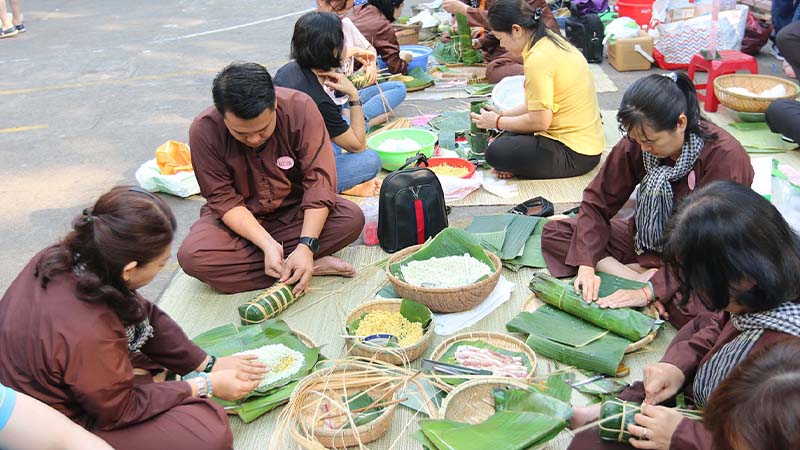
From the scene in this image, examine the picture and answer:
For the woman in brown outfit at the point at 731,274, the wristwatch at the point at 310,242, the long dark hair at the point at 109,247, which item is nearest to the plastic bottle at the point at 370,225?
the wristwatch at the point at 310,242

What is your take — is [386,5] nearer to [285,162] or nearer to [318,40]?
[318,40]

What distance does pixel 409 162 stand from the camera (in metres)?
4.30

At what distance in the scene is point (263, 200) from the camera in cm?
356

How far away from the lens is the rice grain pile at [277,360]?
2740 mm

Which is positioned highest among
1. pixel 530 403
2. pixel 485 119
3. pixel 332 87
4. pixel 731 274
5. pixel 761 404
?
pixel 761 404

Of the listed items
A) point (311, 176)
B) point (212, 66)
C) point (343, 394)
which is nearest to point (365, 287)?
point (311, 176)

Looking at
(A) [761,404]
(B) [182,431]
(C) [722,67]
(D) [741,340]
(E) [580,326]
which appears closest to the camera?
(A) [761,404]

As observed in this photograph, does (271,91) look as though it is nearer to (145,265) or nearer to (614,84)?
(145,265)

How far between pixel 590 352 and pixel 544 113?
1874 mm

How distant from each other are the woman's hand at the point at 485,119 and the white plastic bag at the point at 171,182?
1.82 m

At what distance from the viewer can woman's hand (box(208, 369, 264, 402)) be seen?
2477mm

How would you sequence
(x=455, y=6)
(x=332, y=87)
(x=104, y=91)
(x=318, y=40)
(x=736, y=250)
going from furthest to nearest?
(x=104, y=91), (x=455, y=6), (x=332, y=87), (x=318, y=40), (x=736, y=250)

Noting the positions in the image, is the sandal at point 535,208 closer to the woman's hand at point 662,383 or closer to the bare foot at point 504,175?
the bare foot at point 504,175

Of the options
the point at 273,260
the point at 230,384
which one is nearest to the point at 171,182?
the point at 273,260
